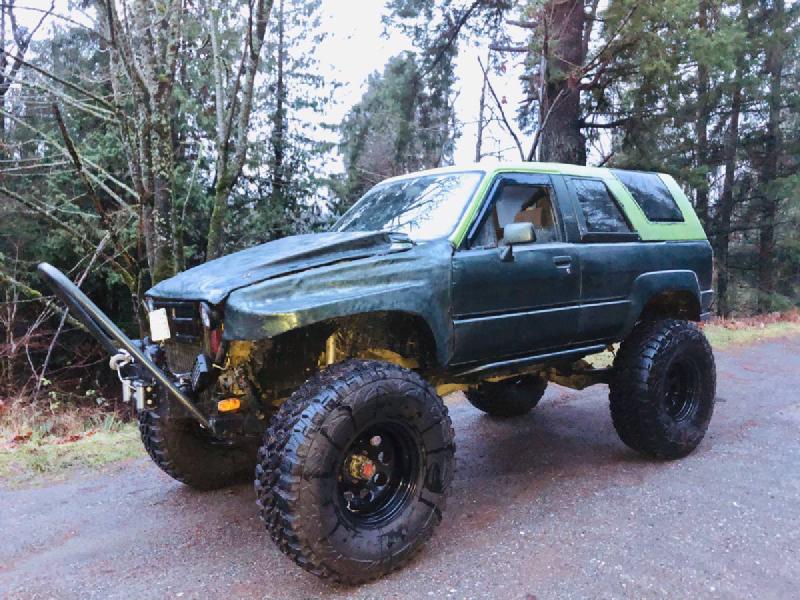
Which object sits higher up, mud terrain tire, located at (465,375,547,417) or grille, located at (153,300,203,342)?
grille, located at (153,300,203,342)

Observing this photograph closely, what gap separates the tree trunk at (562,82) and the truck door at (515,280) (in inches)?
234

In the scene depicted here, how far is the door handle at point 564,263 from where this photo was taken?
4.05 meters

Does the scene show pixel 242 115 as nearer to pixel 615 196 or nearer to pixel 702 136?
pixel 615 196

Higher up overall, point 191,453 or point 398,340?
point 398,340

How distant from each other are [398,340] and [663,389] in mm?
2149

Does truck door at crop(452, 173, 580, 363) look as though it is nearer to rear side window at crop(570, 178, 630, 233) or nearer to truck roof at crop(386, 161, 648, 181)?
truck roof at crop(386, 161, 648, 181)

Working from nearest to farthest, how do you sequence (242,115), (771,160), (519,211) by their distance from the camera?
(519,211), (242,115), (771,160)

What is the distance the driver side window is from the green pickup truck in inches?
0.6

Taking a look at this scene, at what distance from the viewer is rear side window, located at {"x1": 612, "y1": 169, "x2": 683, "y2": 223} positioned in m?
4.87

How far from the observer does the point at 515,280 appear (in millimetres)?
3805

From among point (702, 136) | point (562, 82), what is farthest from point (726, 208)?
point (562, 82)

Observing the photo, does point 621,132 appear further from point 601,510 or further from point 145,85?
point 601,510

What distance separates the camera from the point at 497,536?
3400mm

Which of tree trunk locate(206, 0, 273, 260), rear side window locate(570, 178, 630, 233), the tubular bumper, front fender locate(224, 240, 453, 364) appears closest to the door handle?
rear side window locate(570, 178, 630, 233)
